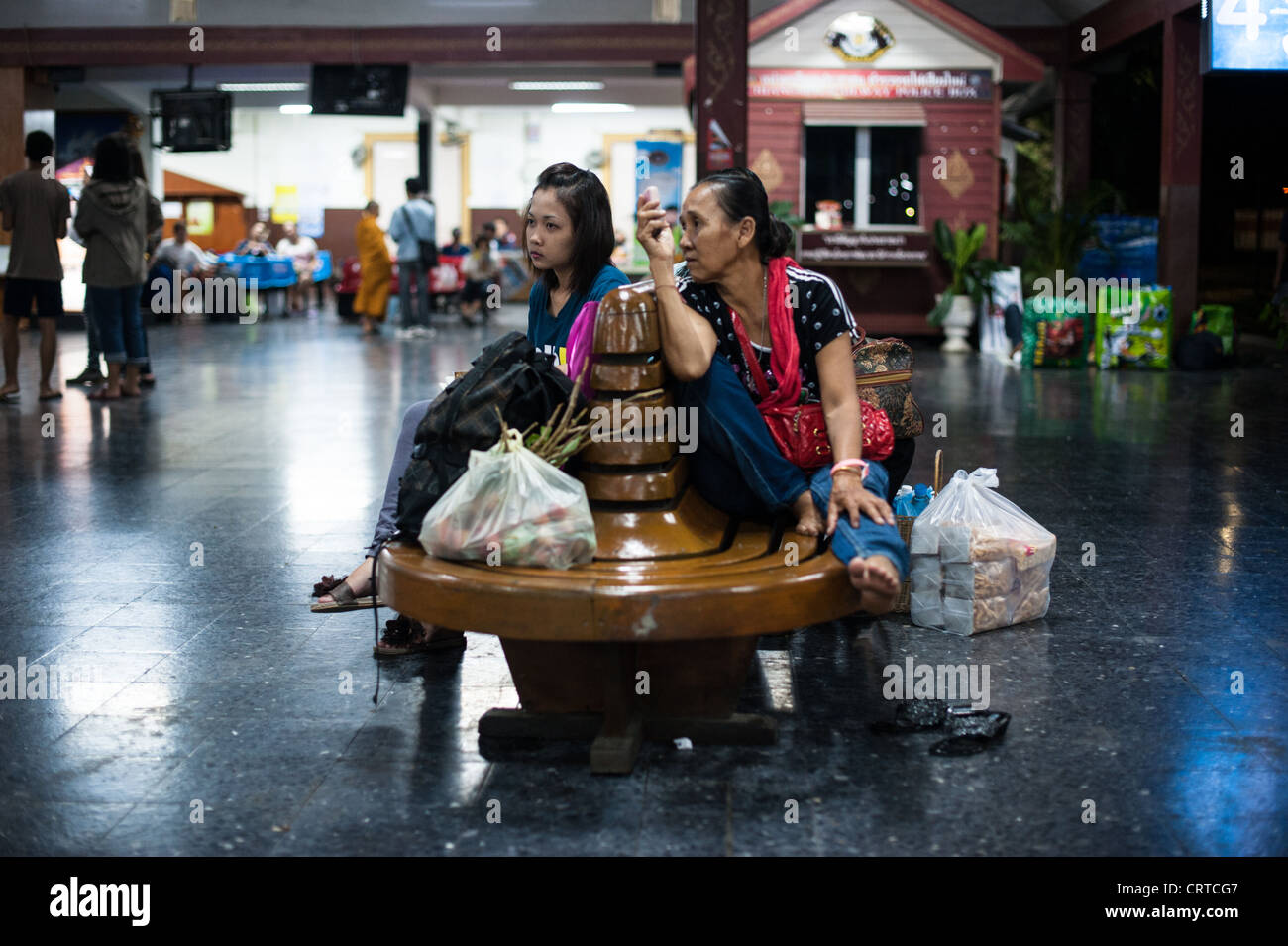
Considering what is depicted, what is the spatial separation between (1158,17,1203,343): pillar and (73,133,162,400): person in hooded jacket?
9677 mm

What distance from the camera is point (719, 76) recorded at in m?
9.25

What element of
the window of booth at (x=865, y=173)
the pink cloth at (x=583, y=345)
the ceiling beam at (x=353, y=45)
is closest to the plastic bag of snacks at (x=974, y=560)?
the pink cloth at (x=583, y=345)

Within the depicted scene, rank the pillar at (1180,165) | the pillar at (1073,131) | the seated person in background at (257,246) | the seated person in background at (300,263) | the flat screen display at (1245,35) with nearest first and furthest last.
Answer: the flat screen display at (1245,35)
the pillar at (1180,165)
the pillar at (1073,131)
the seated person in background at (257,246)
the seated person in background at (300,263)

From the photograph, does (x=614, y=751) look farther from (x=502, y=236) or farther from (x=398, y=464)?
(x=502, y=236)

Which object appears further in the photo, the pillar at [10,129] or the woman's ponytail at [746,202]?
the pillar at [10,129]

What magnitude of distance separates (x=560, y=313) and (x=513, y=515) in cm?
104

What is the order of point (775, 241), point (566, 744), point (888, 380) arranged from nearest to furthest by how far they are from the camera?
point (566, 744)
point (775, 241)
point (888, 380)

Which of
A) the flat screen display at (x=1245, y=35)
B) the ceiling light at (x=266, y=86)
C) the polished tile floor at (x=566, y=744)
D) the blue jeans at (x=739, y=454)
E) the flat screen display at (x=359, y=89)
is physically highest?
the ceiling light at (x=266, y=86)

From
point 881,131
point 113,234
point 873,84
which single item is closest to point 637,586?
point 113,234

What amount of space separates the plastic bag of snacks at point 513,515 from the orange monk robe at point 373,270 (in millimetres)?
15536

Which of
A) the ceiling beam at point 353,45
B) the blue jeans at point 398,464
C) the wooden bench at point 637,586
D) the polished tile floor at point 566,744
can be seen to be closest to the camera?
the polished tile floor at point 566,744

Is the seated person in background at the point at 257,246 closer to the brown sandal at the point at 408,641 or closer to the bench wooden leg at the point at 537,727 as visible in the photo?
the brown sandal at the point at 408,641

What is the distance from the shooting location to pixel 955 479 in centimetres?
427

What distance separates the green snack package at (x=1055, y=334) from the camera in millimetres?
13383
